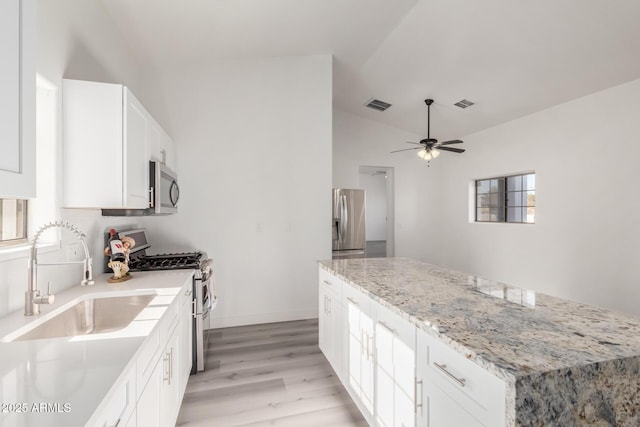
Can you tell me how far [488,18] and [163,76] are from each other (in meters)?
3.50

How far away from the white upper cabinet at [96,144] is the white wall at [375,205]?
9.79m

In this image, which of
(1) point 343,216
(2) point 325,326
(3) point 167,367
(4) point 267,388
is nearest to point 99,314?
(3) point 167,367

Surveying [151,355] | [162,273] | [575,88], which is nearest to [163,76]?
[162,273]

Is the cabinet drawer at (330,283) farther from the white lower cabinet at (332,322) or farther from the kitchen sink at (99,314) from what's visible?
the kitchen sink at (99,314)

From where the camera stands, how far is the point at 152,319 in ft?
4.45

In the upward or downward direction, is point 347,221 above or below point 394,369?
above

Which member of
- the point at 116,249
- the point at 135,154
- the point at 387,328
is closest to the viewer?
the point at 387,328

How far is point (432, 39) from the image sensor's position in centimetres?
332

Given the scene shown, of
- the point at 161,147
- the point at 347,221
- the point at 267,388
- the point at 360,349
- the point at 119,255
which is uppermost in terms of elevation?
the point at 161,147

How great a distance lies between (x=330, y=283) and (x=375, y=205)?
31.0 ft

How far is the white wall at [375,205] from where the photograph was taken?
447 inches

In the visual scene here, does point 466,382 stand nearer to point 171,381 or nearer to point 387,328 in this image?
point 387,328

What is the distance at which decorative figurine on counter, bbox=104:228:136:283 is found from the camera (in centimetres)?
206

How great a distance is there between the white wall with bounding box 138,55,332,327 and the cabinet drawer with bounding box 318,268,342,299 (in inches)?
52.4
